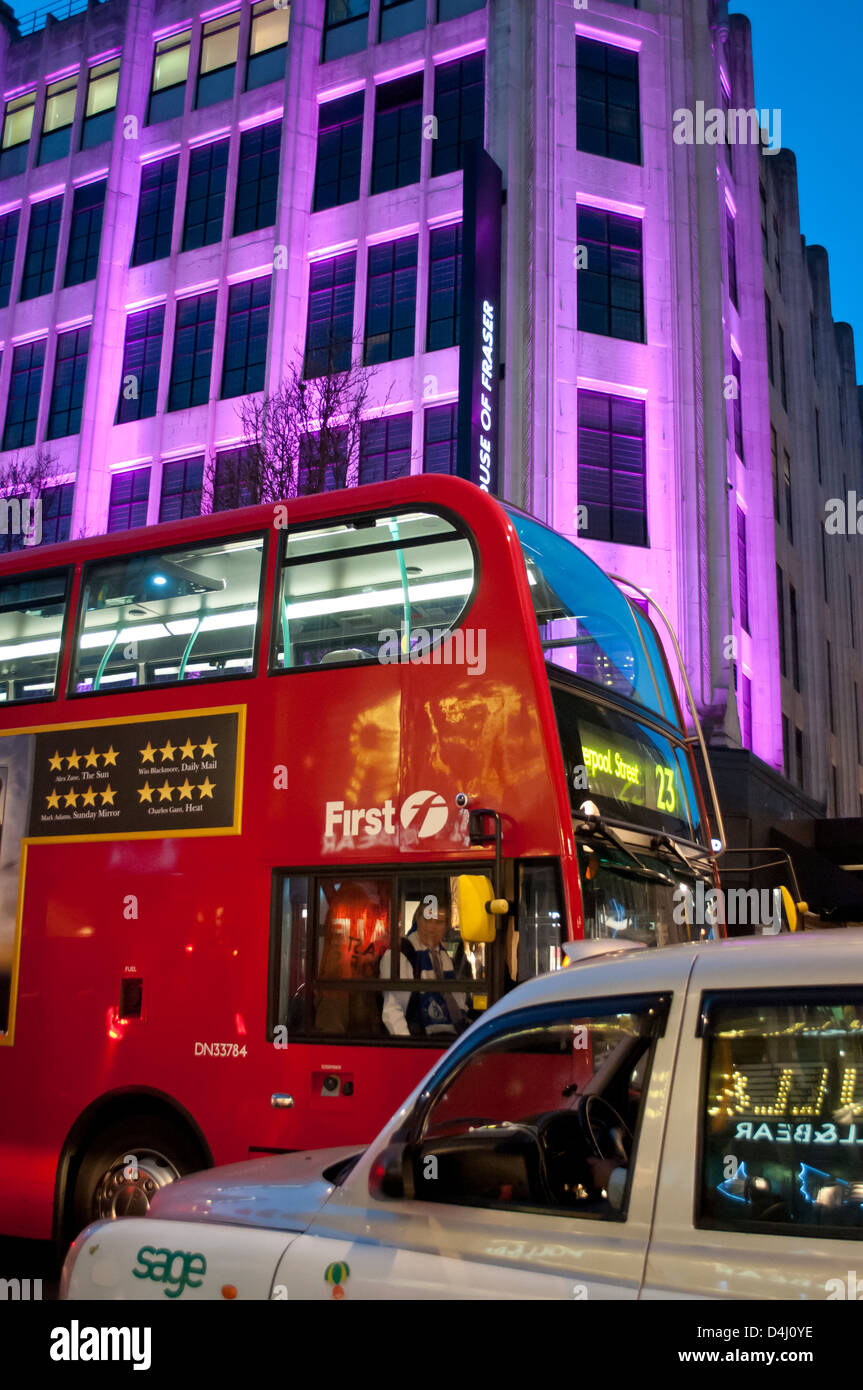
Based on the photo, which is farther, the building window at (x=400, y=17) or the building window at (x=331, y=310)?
the building window at (x=400, y=17)

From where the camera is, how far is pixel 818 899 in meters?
19.2

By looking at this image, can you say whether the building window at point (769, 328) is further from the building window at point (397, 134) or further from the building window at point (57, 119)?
the building window at point (57, 119)

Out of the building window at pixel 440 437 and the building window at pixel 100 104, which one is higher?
the building window at pixel 100 104

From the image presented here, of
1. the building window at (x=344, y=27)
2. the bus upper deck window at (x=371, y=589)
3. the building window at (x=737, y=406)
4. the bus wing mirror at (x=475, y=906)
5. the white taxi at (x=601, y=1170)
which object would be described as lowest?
the white taxi at (x=601, y=1170)

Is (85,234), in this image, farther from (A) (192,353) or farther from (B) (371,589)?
(B) (371,589)

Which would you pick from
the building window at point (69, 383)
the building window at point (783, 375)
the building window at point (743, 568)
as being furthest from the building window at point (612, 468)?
the building window at point (69, 383)

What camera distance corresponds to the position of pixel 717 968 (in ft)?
9.09

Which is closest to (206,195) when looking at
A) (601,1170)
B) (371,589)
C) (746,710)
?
(746,710)

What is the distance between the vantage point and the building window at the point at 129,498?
26984mm

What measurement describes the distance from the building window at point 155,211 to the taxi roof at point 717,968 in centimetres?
2848

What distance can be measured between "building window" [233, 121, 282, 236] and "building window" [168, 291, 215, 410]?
75.0 inches

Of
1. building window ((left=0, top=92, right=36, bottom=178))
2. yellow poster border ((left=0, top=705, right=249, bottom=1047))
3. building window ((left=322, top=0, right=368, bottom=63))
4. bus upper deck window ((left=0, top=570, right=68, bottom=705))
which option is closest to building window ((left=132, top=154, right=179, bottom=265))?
building window ((left=322, top=0, right=368, bottom=63))

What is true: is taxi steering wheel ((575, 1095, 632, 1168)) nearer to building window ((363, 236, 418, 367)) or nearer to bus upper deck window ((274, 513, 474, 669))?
bus upper deck window ((274, 513, 474, 669))
